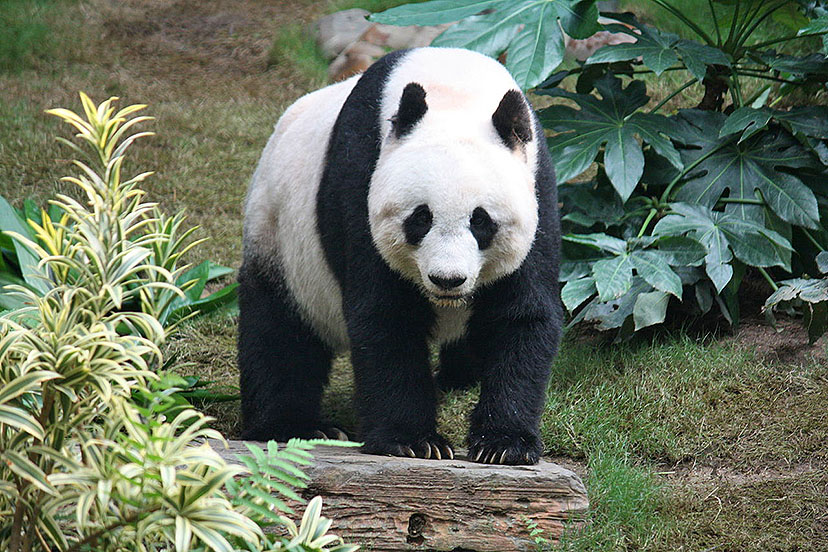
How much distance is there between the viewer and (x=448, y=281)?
304cm

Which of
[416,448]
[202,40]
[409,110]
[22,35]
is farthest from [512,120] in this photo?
[22,35]

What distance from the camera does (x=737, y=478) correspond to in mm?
3928

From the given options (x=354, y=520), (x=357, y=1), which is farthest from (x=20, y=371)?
(x=357, y=1)

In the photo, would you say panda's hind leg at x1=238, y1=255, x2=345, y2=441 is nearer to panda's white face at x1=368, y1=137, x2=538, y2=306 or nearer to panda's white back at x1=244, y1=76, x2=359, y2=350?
panda's white back at x1=244, y1=76, x2=359, y2=350

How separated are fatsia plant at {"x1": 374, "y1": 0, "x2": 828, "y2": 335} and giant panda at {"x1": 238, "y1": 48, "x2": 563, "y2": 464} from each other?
0.94m

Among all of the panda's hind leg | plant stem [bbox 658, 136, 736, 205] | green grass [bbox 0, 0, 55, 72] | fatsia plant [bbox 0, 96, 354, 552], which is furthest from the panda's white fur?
green grass [bbox 0, 0, 55, 72]

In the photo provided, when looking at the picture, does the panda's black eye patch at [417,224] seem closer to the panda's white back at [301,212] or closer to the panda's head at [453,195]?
the panda's head at [453,195]

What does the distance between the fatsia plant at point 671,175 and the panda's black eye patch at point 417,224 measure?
4.74ft

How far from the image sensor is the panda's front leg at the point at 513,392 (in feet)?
11.2

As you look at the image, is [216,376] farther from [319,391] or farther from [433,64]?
[433,64]

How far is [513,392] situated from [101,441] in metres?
1.75

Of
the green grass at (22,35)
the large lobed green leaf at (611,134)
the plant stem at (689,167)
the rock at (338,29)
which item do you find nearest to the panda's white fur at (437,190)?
the large lobed green leaf at (611,134)

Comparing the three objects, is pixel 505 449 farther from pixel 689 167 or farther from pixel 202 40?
pixel 202 40

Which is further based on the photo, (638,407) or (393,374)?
(638,407)
